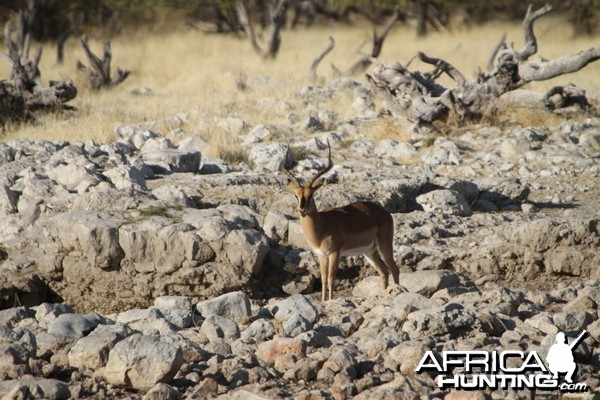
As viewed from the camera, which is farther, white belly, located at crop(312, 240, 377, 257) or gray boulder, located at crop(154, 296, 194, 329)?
white belly, located at crop(312, 240, 377, 257)

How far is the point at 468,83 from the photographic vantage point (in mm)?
15133

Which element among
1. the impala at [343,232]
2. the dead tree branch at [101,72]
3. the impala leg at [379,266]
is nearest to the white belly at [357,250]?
the impala at [343,232]

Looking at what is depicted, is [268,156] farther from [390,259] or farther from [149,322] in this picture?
[149,322]

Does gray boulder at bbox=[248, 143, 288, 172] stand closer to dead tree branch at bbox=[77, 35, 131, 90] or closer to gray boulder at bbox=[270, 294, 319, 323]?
gray boulder at bbox=[270, 294, 319, 323]

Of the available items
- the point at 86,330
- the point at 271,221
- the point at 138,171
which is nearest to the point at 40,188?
the point at 138,171

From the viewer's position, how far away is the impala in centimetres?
810

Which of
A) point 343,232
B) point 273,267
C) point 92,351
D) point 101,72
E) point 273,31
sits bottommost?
point 101,72

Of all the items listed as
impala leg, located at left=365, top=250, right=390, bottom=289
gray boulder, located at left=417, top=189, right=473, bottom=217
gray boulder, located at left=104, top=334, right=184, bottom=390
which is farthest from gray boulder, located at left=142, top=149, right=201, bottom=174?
gray boulder, located at left=104, top=334, right=184, bottom=390

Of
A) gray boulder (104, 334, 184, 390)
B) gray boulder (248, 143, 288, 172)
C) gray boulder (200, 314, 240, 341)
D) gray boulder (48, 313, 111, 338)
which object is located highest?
gray boulder (104, 334, 184, 390)

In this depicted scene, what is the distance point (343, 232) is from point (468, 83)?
7772mm

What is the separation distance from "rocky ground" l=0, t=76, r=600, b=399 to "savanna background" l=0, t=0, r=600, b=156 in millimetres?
2018

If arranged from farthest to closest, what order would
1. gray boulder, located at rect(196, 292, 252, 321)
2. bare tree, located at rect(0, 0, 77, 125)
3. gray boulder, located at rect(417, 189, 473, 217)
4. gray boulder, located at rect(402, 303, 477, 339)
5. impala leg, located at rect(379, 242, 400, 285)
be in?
bare tree, located at rect(0, 0, 77, 125)
gray boulder, located at rect(417, 189, 473, 217)
impala leg, located at rect(379, 242, 400, 285)
gray boulder, located at rect(196, 292, 252, 321)
gray boulder, located at rect(402, 303, 477, 339)

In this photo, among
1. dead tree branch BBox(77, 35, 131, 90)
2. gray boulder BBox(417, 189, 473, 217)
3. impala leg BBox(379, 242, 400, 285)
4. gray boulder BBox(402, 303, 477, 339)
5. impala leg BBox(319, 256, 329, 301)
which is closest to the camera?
gray boulder BBox(402, 303, 477, 339)

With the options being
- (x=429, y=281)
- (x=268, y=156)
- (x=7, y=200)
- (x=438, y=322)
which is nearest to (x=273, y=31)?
(x=268, y=156)
